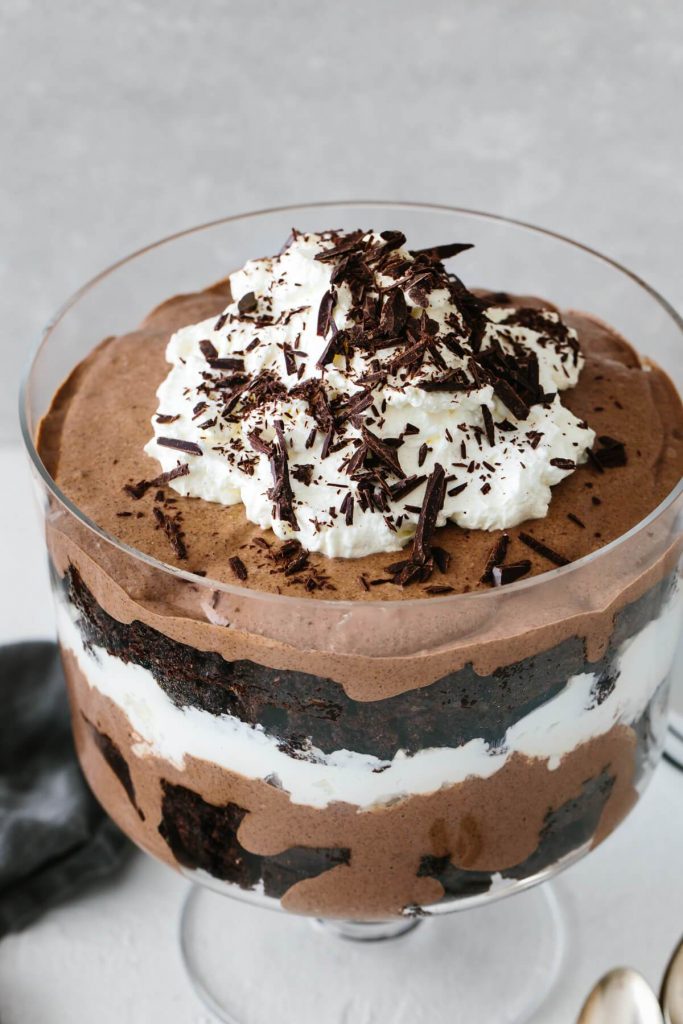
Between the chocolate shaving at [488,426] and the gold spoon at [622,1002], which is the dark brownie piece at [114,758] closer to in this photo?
the chocolate shaving at [488,426]

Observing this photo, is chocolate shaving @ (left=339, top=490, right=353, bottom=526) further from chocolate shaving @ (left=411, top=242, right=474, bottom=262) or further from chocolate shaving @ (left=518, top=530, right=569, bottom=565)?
chocolate shaving @ (left=411, top=242, right=474, bottom=262)

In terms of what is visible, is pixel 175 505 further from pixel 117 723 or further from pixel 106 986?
pixel 106 986

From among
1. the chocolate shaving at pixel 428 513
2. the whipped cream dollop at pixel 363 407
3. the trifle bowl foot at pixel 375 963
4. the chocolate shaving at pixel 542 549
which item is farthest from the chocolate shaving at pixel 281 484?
the trifle bowl foot at pixel 375 963

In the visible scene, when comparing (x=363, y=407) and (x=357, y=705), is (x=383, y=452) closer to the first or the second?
(x=363, y=407)

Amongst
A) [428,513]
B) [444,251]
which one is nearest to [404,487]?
[428,513]

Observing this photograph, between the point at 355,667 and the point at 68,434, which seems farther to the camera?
the point at 68,434

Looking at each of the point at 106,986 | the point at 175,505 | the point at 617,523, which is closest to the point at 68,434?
the point at 175,505
